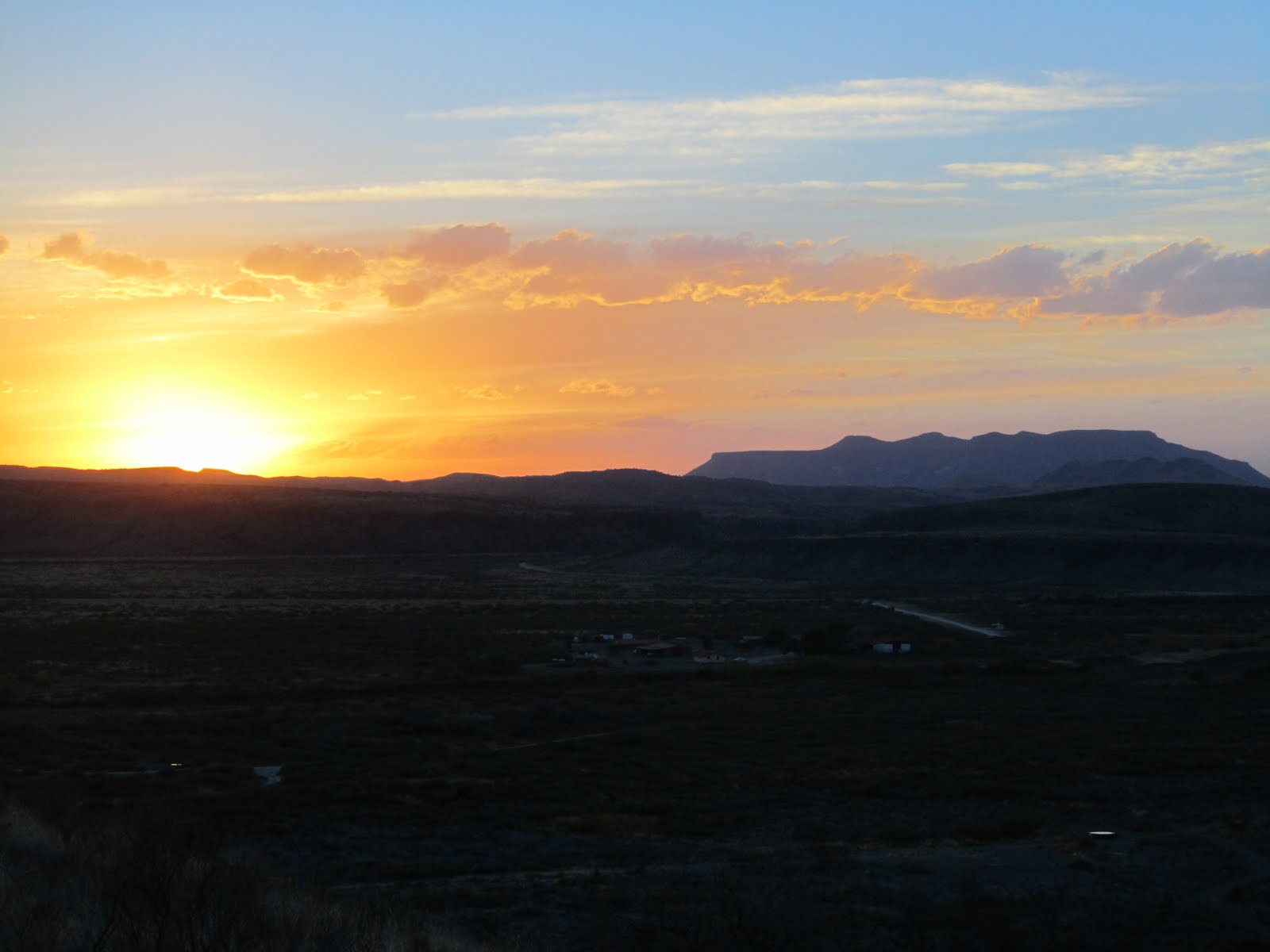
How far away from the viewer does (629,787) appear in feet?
67.6

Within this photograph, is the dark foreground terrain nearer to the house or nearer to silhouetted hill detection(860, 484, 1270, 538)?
the house

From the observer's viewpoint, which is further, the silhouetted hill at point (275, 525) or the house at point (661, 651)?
the silhouetted hill at point (275, 525)

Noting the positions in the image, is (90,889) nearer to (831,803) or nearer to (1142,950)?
(1142,950)

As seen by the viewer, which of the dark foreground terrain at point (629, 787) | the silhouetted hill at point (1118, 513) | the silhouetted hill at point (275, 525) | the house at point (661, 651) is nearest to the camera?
the dark foreground terrain at point (629, 787)

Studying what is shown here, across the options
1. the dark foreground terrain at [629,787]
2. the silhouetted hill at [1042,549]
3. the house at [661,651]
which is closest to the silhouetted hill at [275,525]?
the silhouetted hill at [1042,549]

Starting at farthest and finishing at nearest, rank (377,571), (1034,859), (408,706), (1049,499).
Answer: (1049,499)
(377,571)
(408,706)
(1034,859)

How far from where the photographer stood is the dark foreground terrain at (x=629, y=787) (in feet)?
37.7

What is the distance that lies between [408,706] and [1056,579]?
200ft

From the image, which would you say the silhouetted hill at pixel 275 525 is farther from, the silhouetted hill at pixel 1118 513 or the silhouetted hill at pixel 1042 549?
the silhouetted hill at pixel 1118 513

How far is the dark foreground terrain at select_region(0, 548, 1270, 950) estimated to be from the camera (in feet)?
37.7

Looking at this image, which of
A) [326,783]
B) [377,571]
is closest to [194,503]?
[377,571]

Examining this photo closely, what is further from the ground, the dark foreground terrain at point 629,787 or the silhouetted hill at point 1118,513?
the silhouetted hill at point 1118,513

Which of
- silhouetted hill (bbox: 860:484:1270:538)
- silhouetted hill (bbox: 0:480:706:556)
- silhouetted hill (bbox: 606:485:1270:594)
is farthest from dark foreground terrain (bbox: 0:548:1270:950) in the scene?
silhouetted hill (bbox: 0:480:706:556)

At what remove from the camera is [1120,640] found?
155ft
